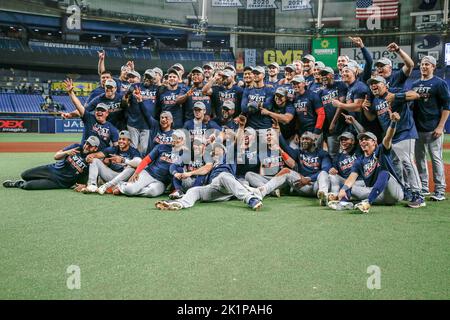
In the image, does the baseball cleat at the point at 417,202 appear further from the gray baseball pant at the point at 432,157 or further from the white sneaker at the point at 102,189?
the white sneaker at the point at 102,189

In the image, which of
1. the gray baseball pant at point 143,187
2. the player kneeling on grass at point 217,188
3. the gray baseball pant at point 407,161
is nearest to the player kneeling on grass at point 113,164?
the gray baseball pant at point 143,187

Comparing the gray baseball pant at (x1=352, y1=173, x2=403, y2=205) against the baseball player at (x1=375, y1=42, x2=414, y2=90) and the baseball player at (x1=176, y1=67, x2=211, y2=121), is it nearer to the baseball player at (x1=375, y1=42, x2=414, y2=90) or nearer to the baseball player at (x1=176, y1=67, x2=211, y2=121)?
the baseball player at (x1=375, y1=42, x2=414, y2=90)

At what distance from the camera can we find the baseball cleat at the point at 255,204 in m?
6.13

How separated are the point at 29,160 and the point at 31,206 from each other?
700cm

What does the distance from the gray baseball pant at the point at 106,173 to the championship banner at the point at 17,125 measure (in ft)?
68.1

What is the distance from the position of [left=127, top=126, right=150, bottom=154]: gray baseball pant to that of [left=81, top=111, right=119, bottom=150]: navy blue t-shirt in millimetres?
581

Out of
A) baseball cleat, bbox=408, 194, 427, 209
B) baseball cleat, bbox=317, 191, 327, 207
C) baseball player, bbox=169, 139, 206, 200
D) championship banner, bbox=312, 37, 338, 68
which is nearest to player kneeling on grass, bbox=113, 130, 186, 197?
baseball player, bbox=169, 139, 206, 200

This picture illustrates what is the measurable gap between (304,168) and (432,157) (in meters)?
2.01

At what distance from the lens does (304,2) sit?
23.9 meters

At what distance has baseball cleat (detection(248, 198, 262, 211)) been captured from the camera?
6.13 m

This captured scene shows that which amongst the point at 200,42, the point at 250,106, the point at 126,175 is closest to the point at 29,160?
the point at 126,175
